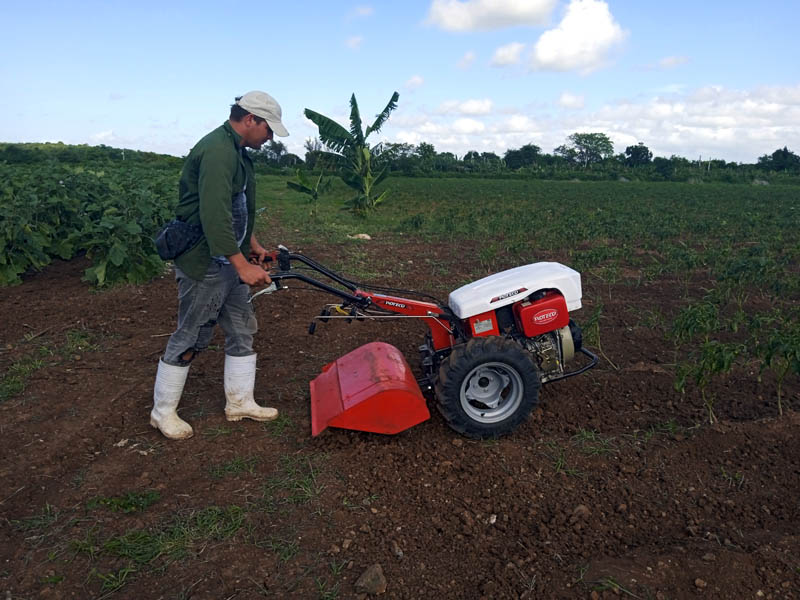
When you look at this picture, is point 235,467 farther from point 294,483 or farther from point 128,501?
point 128,501

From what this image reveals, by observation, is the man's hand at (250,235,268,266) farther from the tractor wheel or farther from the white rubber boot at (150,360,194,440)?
the tractor wheel

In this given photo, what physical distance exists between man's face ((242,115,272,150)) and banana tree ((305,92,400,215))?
13.5m

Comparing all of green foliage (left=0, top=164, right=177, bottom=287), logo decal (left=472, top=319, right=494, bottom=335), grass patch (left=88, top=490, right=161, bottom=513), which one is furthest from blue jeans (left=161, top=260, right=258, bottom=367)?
green foliage (left=0, top=164, right=177, bottom=287)

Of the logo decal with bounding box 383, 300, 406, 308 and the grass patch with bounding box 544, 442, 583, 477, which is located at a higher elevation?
the logo decal with bounding box 383, 300, 406, 308

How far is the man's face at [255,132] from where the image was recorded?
3658mm

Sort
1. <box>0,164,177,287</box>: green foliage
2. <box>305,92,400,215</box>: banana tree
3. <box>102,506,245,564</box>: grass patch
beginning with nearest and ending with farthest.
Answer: <box>102,506,245,564</box>: grass patch < <box>0,164,177,287</box>: green foliage < <box>305,92,400,215</box>: banana tree

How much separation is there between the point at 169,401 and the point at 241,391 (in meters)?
0.45

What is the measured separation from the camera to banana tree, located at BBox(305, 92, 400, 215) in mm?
16906

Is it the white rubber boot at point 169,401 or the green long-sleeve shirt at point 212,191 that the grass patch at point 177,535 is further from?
the green long-sleeve shirt at point 212,191

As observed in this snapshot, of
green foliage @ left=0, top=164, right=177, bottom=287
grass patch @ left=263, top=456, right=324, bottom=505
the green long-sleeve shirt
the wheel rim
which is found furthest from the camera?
green foliage @ left=0, top=164, right=177, bottom=287

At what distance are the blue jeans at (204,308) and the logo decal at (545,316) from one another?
6.10 ft

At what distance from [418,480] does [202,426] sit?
1538mm

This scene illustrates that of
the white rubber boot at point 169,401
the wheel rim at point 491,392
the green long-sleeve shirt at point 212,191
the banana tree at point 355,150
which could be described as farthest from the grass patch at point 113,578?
the banana tree at point 355,150

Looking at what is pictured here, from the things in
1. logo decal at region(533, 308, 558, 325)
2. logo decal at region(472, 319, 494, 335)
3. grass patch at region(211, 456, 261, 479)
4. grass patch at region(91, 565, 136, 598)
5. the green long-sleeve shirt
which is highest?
the green long-sleeve shirt
